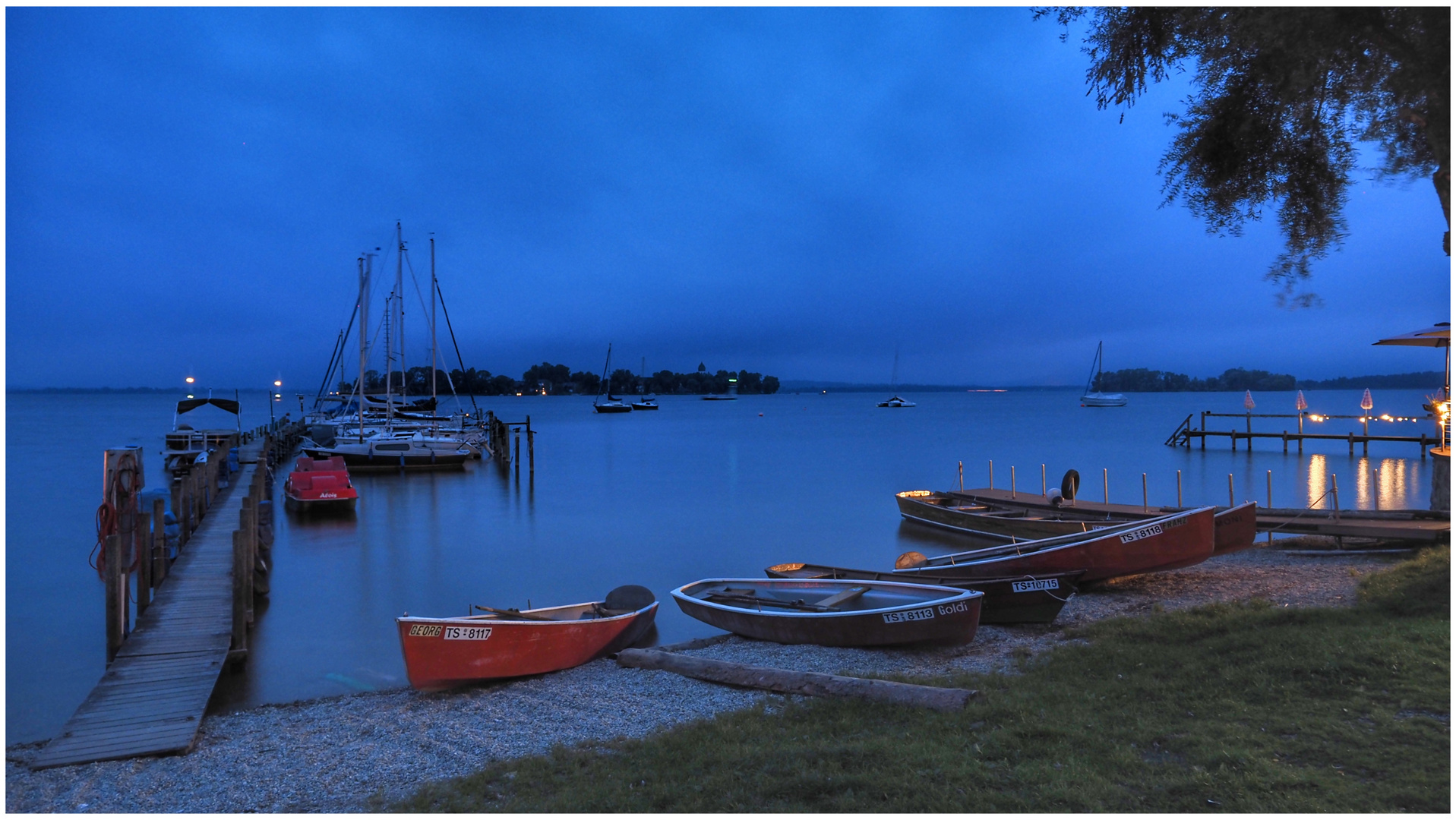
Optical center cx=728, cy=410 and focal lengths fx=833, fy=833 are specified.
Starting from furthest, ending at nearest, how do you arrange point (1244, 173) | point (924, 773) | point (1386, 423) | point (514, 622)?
point (1386, 423) < point (514, 622) < point (1244, 173) < point (924, 773)

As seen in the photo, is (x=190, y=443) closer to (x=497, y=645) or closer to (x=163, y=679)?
(x=163, y=679)

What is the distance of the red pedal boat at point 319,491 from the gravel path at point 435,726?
19.2 m

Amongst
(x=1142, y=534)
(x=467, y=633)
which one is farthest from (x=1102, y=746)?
(x=1142, y=534)

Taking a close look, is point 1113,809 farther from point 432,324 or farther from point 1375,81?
point 432,324

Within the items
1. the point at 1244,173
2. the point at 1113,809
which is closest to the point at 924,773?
the point at 1113,809

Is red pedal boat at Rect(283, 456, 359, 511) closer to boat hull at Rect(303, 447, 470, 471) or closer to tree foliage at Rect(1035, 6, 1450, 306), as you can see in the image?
boat hull at Rect(303, 447, 470, 471)

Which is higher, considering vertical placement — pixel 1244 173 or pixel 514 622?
pixel 1244 173

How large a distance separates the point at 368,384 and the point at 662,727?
3146 inches

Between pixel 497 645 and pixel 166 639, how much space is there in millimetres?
4127

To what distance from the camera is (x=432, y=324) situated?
158 feet

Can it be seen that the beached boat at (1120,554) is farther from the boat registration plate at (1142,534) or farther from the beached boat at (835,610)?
the beached boat at (835,610)

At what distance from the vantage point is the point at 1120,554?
1315 cm

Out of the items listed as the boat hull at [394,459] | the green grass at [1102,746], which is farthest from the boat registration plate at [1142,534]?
the boat hull at [394,459]

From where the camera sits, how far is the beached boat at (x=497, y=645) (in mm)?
9945
